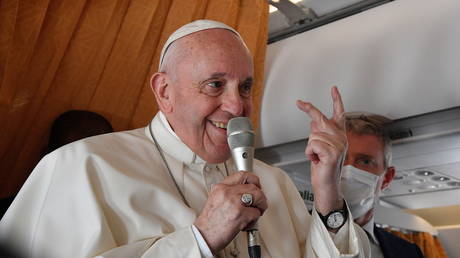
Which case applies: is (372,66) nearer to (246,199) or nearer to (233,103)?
(233,103)

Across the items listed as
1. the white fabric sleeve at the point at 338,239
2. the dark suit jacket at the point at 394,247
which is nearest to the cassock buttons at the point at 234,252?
the white fabric sleeve at the point at 338,239

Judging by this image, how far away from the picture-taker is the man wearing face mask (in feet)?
10.5

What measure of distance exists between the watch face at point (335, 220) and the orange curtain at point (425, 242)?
6.94m

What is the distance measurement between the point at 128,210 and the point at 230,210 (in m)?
0.52

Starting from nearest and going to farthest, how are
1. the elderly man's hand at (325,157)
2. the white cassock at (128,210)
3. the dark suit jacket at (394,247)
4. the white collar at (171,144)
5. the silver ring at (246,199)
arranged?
the silver ring at (246,199) → the white cassock at (128,210) → the elderly man's hand at (325,157) → the white collar at (171,144) → the dark suit jacket at (394,247)

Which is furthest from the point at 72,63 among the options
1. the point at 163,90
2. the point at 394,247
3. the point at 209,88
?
the point at 394,247

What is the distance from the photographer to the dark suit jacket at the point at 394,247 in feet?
11.1

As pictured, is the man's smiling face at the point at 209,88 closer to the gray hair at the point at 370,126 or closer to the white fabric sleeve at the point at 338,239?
the white fabric sleeve at the point at 338,239

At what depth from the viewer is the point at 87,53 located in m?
2.96

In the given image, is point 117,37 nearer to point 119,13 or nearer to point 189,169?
point 119,13

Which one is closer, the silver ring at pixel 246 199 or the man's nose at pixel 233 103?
the silver ring at pixel 246 199

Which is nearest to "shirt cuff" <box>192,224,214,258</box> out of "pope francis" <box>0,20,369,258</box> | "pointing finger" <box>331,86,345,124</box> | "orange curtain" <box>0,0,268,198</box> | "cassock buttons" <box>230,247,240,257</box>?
"pope francis" <box>0,20,369,258</box>

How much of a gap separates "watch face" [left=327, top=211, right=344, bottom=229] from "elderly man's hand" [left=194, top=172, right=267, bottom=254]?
1.66 ft

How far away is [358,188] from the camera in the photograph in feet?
10.5
